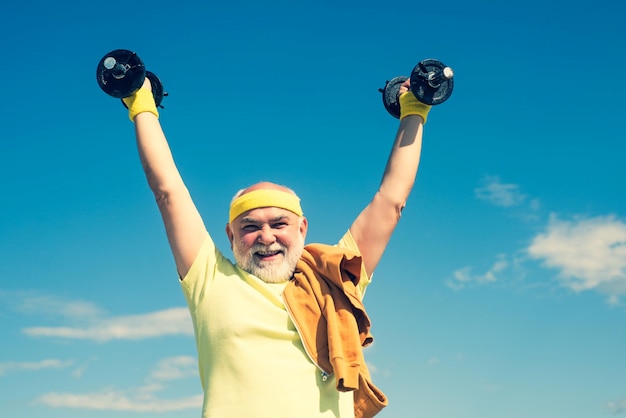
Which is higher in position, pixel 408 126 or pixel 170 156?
pixel 408 126

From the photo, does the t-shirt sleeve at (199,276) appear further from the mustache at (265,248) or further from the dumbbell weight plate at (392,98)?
the dumbbell weight plate at (392,98)

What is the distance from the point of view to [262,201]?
16.1ft

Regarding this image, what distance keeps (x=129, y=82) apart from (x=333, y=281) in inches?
82.3

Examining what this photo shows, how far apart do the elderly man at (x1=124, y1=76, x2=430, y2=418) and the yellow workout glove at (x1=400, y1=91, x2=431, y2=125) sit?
0.19 metres

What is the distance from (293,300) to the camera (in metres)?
4.62

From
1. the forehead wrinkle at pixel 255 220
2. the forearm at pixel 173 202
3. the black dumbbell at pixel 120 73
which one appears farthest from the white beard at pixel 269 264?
the black dumbbell at pixel 120 73

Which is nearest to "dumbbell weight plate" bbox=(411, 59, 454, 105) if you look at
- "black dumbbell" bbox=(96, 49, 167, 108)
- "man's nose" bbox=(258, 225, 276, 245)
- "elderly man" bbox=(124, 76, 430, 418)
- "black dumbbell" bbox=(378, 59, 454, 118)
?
"black dumbbell" bbox=(378, 59, 454, 118)

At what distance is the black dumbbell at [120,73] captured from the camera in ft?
16.8

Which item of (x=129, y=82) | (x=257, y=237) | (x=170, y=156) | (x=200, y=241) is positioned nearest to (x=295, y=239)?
(x=257, y=237)

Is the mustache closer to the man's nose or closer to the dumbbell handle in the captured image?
the man's nose

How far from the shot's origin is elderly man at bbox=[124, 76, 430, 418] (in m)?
4.34

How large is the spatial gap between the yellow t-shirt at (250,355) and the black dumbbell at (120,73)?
1400 mm

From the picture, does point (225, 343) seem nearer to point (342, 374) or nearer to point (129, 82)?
point (342, 374)

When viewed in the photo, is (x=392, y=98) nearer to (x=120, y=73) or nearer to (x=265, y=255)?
(x=265, y=255)
